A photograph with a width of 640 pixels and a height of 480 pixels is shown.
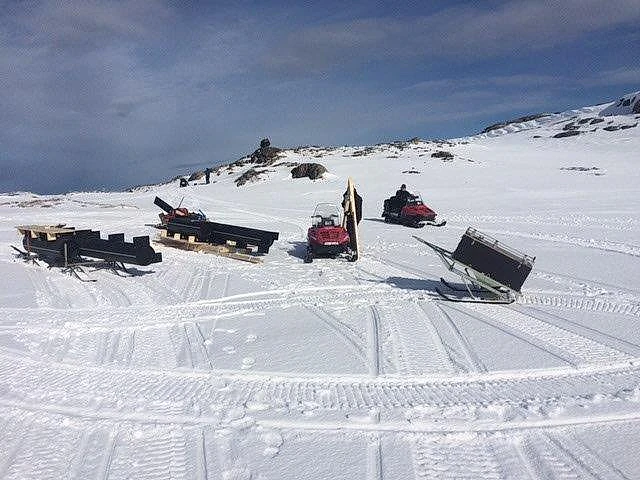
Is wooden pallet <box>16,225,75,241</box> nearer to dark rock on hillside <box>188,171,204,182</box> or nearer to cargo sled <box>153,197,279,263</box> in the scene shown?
cargo sled <box>153,197,279,263</box>

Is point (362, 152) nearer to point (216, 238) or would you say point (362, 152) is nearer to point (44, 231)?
point (216, 238)

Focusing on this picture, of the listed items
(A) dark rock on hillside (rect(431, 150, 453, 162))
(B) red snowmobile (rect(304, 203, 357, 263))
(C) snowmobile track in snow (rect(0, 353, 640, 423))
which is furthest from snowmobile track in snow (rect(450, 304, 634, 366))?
(A) dark rock on hillside (rect(431, 150, 453, 162))

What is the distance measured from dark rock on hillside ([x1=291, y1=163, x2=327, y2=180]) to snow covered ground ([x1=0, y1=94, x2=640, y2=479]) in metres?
24.8

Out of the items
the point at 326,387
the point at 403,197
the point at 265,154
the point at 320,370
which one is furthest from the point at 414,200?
the point at 265,154

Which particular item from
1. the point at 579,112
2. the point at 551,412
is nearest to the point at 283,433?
the point at 551,412

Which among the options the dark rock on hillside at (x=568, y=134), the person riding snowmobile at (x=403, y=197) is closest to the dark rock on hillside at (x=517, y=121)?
the dark rock on hillside at (x=568, y=134)

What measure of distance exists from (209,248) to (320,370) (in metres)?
9.69

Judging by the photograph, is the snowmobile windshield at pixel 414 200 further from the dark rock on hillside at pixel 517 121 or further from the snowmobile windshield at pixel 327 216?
the dark rock on hillside at pixel 517 121

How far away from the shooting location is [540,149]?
53.8 metres

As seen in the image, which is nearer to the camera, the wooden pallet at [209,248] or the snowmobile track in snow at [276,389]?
the snowmobile track in snow at [276,389]

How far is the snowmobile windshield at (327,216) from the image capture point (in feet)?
47.9

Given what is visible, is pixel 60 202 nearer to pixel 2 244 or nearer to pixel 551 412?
pixel 2 244

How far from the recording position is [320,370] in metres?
6.35

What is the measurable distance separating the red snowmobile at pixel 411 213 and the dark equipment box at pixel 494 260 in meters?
9.91
